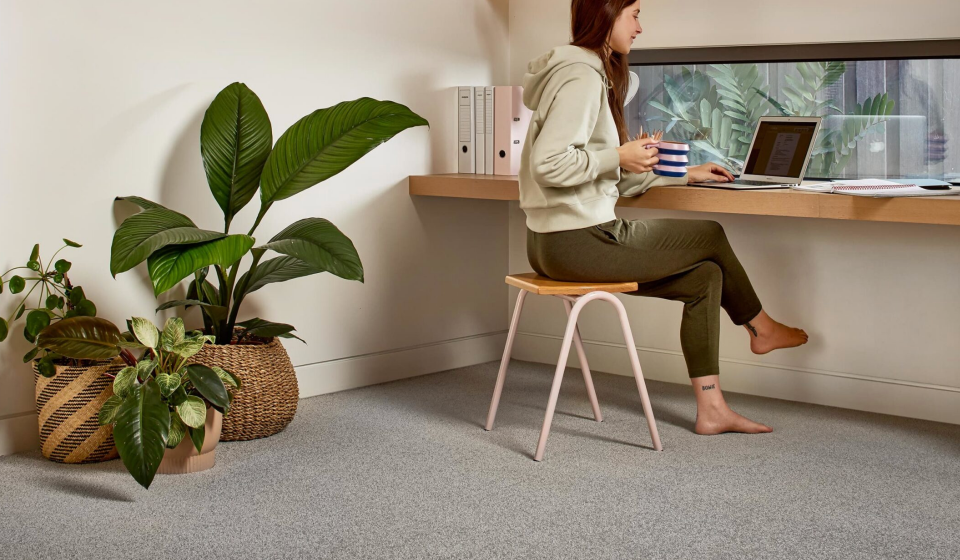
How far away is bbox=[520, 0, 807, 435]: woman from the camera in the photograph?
2.35 m

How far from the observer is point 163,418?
2.11 m

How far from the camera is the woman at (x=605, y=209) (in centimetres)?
235

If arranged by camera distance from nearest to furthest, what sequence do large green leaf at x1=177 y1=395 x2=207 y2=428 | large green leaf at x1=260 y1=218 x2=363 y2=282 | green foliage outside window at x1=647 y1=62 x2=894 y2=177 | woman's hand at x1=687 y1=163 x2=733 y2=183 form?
1. large green leaf at x1=177 y1=395 x2=207 y2=428
2. large green leaf at x1=260 y1=218 x2=363 y2=282
3. woman's hand at x1=687 y1=163 x2=733 y2=183
4. green foliage outside window at x1=647 y1=62 x2=894 y2=177

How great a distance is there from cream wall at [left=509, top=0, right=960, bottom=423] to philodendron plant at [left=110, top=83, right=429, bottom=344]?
117cm

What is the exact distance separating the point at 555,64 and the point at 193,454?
1317 mm

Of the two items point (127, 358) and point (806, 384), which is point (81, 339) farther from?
point (806, 384)

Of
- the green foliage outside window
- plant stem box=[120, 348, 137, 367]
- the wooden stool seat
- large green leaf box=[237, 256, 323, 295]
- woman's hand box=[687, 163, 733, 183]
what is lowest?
plant stem box=[120, 348, 137, 367]

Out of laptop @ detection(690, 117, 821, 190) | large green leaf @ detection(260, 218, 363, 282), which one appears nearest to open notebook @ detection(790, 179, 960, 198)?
laptop @ detection(690, 117, 821, 190)

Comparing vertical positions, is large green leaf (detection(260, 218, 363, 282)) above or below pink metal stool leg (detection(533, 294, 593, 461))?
above

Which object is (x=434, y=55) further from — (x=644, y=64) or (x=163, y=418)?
(x=163, y=418)

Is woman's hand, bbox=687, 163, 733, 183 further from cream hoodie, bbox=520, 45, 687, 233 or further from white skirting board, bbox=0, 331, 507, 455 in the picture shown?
white skirting board, bbox=0, 331, 507, 455

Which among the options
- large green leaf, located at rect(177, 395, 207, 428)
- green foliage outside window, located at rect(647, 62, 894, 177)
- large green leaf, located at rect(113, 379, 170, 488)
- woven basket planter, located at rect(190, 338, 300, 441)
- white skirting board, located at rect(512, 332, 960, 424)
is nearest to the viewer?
large green leaf, located at rect(113, 379, 170, 488)

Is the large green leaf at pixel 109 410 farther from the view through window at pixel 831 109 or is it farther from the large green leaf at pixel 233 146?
the view through window at pixel 831 109

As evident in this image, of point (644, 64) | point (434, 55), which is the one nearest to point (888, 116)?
point (644, 64)
